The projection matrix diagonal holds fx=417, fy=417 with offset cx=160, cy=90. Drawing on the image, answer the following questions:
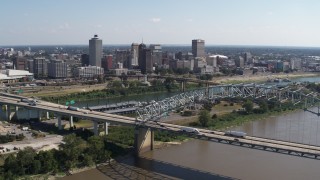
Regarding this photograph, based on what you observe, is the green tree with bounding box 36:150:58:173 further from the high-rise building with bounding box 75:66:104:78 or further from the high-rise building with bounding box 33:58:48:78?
the high-rise building with bounding box 33:58:48:78

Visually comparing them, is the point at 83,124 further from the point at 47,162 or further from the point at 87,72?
the point at 87,72

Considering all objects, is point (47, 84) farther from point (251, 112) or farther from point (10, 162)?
point (10, 162)

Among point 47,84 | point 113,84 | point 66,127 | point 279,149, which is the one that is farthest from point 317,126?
point 47,84

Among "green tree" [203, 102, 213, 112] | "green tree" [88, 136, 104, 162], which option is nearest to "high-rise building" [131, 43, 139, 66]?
"green tree" [203, 102, 213, 112]

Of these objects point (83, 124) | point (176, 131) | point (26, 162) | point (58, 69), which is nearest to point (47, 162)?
point (26, 162)

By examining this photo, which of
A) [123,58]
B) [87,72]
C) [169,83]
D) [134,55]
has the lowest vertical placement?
[169,83]

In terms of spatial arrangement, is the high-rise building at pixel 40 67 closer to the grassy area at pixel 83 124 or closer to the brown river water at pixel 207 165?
the grassy area at pixel 83 124

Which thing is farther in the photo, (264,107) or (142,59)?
(142,59)
